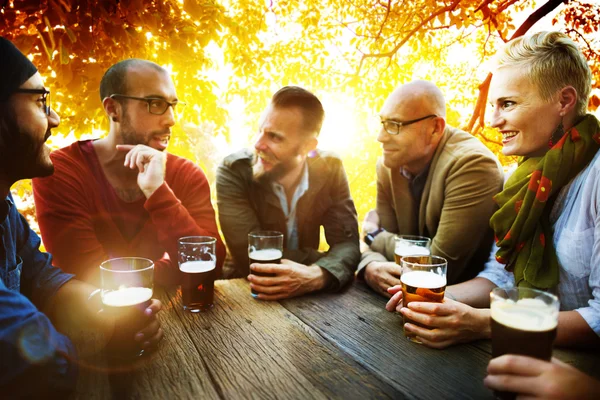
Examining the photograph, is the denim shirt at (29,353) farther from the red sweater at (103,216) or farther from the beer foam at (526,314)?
the beer foam at (526,314)

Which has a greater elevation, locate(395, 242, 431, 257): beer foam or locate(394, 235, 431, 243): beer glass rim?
locate(394, 235, 431, 243): beer glass rim

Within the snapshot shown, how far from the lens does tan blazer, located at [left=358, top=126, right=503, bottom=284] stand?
94.0 inches

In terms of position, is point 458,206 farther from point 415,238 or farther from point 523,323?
point 523,323

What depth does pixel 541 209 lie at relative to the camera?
1.73 metres

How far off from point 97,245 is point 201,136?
8240 mm

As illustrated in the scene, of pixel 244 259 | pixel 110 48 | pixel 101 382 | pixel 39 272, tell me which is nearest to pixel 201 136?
pixel 110 48

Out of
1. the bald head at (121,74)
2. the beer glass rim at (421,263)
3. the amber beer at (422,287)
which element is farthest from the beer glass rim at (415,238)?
the bald head at (121,74)

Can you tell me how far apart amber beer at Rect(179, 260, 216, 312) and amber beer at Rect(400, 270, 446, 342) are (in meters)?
0.88

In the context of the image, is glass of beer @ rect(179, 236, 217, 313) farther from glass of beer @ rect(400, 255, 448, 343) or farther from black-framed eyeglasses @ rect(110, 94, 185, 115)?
black-framed eyeglasses @ rect(110, 94, 185, 115)

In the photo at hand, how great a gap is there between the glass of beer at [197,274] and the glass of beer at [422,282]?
83 centimetres

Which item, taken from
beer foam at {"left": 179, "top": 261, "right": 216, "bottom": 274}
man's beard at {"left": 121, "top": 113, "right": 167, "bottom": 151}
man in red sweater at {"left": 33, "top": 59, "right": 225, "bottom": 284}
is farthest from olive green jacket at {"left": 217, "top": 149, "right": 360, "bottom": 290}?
beer foam at {"left": 179, "top": 261, "right": 216, "bottom": 274}

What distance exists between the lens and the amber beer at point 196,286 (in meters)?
1.69

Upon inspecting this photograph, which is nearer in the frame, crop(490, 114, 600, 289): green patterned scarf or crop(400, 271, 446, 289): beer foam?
crop(400, 271, 446, 289): beer foam

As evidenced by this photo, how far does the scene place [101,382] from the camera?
1.15 meters
